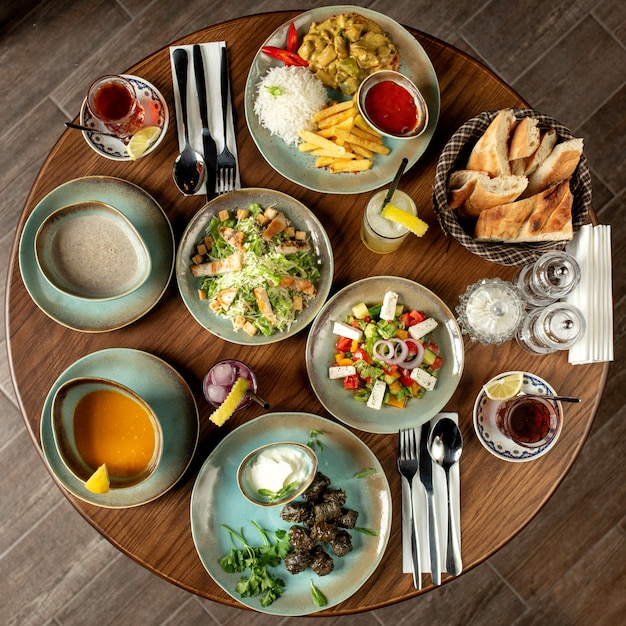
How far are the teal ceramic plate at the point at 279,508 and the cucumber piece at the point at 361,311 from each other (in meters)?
0.35

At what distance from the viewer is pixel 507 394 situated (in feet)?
5.85

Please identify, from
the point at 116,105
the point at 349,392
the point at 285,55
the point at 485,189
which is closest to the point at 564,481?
the point at 349,392

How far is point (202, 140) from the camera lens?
1.91m

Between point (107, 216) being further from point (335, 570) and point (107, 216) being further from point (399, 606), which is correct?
point (399, 606)

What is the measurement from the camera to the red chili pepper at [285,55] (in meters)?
1.84

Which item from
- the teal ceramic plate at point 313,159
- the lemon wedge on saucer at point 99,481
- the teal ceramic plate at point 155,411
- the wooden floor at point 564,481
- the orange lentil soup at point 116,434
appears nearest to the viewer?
the lemon wedge on saucer at point 99,481

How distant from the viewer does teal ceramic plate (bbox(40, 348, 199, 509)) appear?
1.75m

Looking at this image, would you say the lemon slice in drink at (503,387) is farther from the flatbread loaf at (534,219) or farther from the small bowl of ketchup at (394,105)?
the small bowl of ketchup at (394,105)

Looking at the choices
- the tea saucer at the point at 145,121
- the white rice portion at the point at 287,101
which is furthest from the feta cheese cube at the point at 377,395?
the tea saucer at the point at 145,121

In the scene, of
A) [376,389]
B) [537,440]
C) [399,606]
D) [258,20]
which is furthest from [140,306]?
[399,606]

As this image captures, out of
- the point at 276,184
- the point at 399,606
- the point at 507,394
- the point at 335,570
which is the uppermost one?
the point at 276,184

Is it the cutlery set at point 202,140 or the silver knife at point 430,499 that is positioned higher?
the cutlery set at point 202,140

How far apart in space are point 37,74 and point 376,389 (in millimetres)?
2408

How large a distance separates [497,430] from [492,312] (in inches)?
15.0
